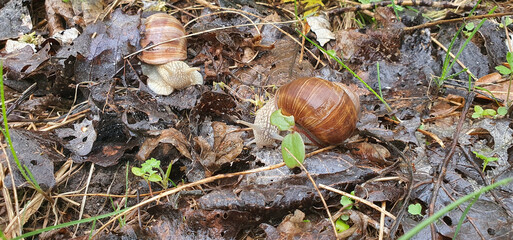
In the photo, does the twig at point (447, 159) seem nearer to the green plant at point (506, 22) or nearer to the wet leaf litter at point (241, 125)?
the wet leaf litter at point (241, 125)

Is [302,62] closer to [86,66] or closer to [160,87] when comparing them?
[160,87]

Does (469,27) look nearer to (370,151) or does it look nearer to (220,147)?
(370,151)

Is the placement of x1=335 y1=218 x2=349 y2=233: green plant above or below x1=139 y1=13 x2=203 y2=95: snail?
below

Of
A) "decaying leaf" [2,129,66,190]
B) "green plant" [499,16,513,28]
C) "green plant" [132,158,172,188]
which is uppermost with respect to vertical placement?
"green plant" [499,16,513,28]

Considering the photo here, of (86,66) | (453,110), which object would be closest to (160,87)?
(86,66)

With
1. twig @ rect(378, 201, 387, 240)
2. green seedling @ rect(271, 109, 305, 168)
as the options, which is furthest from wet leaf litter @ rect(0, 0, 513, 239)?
green seedling @ rect(271, 109, 305, 168)

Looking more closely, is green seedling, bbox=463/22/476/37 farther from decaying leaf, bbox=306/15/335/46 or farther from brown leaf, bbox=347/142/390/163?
brown leaf, bbox=347/142/390/163

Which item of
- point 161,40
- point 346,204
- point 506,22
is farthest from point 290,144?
point 506,22
